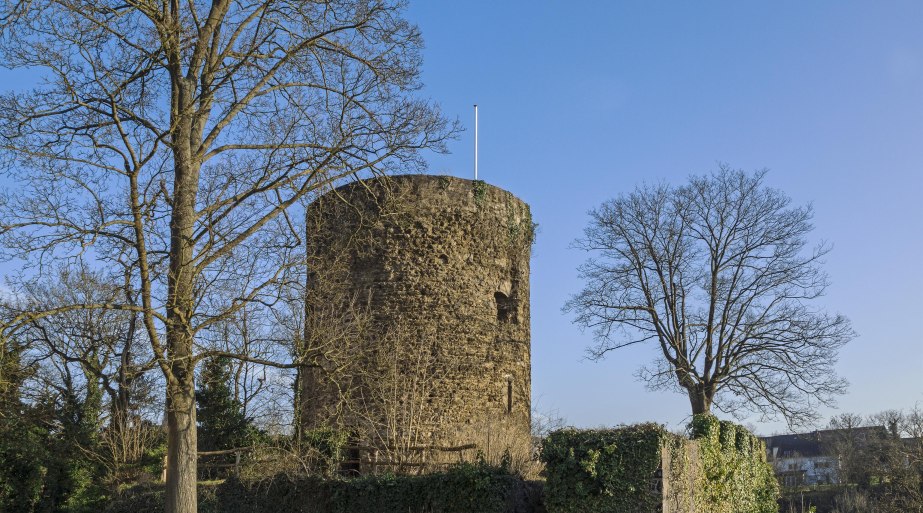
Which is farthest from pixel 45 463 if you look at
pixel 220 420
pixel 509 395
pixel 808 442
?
pixel 808 442

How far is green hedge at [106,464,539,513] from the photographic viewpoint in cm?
1251

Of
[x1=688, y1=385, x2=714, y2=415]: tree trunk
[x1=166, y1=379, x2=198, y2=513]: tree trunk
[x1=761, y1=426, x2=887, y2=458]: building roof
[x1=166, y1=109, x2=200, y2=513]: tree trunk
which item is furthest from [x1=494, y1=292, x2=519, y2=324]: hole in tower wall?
[x1=761, y1=426, x2=887, y2=458]: building roof

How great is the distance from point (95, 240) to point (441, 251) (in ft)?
28.5

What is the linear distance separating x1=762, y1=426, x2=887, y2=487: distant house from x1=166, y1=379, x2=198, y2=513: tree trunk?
63.9ft

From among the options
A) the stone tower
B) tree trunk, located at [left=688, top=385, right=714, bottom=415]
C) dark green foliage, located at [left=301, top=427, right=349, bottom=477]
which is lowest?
dark green foliage, located at [left=301, top=427, right=349, bottom=477]

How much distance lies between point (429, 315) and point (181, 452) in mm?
Answer: 8033

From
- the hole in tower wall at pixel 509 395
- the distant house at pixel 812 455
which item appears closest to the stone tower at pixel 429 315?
the hole in tower wall at pixel 509 395

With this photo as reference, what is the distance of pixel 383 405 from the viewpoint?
16375mm

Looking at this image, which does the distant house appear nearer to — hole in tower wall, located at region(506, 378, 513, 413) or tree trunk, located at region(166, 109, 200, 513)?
hole in tower wall, located at region(506, 378, 513, 413)

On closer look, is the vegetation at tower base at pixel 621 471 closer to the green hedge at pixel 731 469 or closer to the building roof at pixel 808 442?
the green hedge at pixel 731 469

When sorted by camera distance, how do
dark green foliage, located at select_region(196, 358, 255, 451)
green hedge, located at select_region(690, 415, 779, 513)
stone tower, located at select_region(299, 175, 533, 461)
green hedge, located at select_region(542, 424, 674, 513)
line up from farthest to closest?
1. dark green foliage, located at select_region(196, 358, 255, 451)
2. stone tower, located at select_region(299, 175, 533, 461)
3. green hedge, located at select_region(690, 415, 779, 513)
4. green hedge, located at select_region(542, 424, 674, 513)

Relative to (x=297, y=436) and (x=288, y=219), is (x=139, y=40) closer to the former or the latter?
(x=288, y=219)

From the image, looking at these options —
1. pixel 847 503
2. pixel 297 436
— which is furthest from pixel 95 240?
pixel 847 503

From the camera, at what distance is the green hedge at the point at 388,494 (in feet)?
41.0
